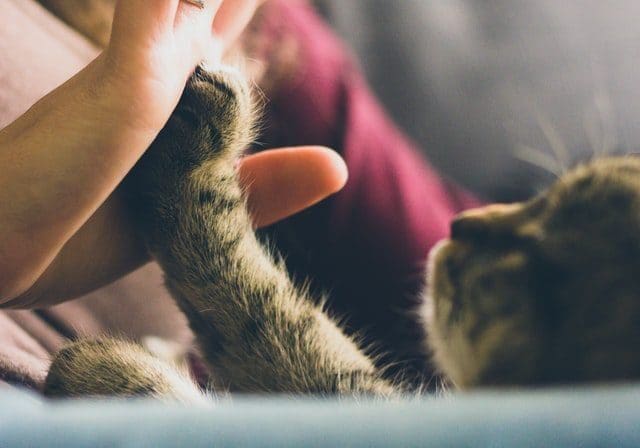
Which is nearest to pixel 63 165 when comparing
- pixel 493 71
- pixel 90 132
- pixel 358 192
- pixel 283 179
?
pixel 90 132

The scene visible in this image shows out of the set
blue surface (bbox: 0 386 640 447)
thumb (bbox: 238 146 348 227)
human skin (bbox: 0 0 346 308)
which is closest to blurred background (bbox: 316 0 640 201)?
thumb (bbox: 238 146 348 227)

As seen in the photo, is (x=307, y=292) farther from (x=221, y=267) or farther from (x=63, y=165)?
(x=63, y=165)

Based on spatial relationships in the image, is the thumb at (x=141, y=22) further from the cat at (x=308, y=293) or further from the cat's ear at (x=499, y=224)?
the cat's ear at (x=499, y=224)

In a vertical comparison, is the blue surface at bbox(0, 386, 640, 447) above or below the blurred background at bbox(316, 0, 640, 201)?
below

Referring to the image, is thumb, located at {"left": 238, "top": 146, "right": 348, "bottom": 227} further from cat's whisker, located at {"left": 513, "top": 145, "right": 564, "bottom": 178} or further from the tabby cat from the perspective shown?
cat's whisker, located at {"left": 513, "top": 145, "right": 564, "bottom": 178}

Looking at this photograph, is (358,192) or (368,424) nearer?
(368,424)

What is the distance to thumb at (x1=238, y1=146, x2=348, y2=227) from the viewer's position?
1.40 ft

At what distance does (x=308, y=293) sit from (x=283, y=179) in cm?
Answer: 7

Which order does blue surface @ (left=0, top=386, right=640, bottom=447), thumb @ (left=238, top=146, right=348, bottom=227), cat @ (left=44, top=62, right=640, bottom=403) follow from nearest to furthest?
blue surface @ (left=0, top=386, right=640, bottom=447) < cat @ (left=44, top=62, right=640, bottom=403) < thumb @ (left=238, top=146, right=348, bottom=227)

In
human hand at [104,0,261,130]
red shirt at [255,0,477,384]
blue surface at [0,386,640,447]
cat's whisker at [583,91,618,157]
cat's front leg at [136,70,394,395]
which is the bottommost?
blue surface at [0,386,640,447]

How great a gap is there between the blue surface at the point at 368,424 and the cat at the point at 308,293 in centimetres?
8

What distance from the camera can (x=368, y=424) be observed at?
17 centimetres

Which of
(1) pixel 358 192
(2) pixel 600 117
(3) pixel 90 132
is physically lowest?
(3) pixel 90 132

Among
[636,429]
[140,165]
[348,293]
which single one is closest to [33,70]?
[140,165]
